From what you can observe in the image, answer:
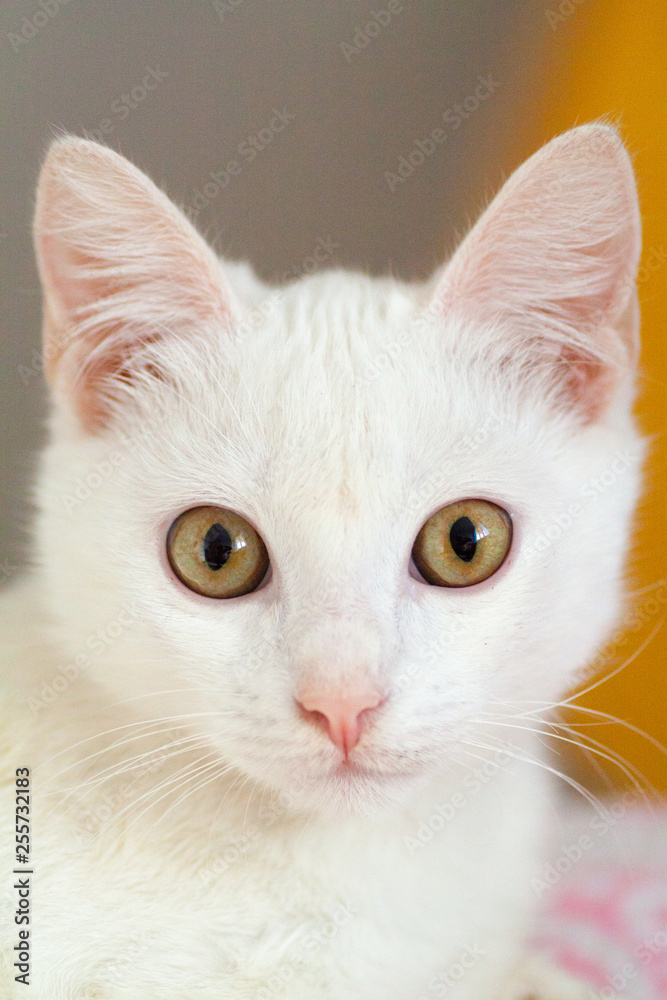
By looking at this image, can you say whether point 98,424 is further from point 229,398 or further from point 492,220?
point 492,220

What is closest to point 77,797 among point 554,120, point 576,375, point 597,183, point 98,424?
point 98,424

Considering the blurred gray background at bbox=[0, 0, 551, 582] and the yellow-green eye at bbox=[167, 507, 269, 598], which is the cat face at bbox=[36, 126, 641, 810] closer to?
the yellow-green eye at bbox=[167, 507, 269, 598]

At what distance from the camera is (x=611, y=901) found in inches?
41.6

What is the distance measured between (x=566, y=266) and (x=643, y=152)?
0.24 metres

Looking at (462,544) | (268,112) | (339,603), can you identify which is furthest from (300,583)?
(268,112)

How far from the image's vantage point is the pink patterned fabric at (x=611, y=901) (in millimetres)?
948

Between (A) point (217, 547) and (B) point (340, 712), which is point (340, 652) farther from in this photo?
(A) point (217, 547)

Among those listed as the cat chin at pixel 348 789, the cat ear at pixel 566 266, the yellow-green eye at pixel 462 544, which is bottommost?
the cat chin at pixel 348 789

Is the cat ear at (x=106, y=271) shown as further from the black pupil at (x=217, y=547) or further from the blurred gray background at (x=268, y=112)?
the black pupil at (x=217, y=547)

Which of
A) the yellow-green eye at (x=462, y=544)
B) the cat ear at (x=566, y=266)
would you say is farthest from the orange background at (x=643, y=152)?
the yellow-green eye at (x=462, y=544)

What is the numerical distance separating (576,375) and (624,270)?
123mm

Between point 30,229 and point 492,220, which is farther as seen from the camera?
point 30,229

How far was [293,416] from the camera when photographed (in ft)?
2.57

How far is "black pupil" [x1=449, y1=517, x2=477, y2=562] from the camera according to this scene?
78cm
